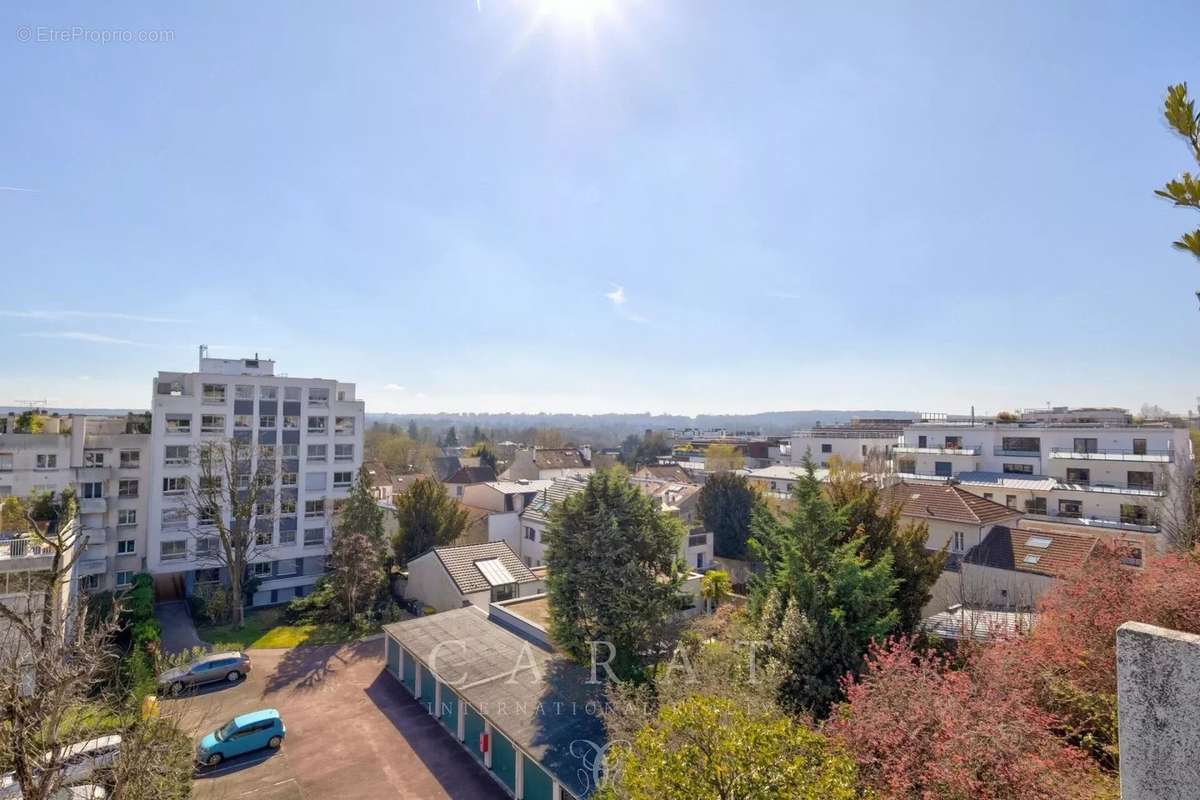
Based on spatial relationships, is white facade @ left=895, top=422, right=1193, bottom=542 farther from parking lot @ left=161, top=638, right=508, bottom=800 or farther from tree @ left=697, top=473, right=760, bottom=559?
parking lot @ left=161, top=638, right=508, bottom=800

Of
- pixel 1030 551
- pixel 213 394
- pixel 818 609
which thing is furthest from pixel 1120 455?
pixel 213 394

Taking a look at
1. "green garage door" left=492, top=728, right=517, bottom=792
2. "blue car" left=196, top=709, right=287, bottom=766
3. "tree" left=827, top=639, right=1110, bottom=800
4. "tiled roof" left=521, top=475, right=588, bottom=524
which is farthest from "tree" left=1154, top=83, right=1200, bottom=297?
"tiled roof" left=521, top=475, right=588, bottom=524

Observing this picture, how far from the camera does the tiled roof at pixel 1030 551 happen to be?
22.9 metres

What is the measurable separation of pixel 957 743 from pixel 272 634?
30.2m

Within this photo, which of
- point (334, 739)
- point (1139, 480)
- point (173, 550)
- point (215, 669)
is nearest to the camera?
point (334, 739)

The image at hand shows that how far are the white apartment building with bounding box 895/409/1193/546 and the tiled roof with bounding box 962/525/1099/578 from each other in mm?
7174

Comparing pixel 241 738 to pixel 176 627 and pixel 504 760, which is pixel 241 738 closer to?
pixel 504 760

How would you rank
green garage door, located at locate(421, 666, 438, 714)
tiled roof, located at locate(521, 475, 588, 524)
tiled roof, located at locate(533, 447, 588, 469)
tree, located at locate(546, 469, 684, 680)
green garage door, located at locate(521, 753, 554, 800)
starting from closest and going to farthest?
green garage door, located at locate(521, 753, 554, 800)
tree, located at locate(546, 469, 684, 680)
green garage door, located at locate(421, 666, 438, 714)
tiled roof, located at locate(521, 475, 588, 524)
tiled roof, located at locate(533, 447, 588, 469)

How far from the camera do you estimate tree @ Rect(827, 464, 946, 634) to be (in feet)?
60.7

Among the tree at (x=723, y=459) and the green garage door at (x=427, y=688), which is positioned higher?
the tree at (x=723, y=459)

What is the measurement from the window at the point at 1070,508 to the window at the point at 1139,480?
13.6 ft

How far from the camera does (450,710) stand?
19.2 m

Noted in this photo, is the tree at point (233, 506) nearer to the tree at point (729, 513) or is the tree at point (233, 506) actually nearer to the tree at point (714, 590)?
the tree at point (714, 590)

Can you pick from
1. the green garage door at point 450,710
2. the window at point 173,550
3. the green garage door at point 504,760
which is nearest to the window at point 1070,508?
the green garage door at point 504,760
